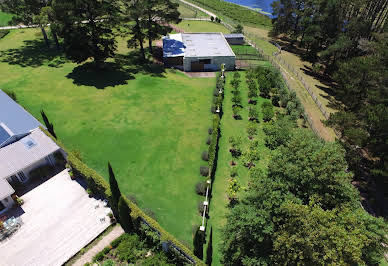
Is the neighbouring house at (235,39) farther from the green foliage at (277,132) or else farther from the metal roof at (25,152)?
the metal roof at (25,152)

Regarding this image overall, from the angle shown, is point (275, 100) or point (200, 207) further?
point (275, 100)

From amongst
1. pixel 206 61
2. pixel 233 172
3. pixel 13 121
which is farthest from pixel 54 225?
pixel 206 61

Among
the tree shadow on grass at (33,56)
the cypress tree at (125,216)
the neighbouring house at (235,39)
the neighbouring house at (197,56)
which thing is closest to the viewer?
the cypress tree at (125,216)

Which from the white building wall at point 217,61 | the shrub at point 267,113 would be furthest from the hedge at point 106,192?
the white building wall at point 217,61

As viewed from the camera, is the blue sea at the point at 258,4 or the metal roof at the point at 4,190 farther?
the blue sea at the point at 258,4

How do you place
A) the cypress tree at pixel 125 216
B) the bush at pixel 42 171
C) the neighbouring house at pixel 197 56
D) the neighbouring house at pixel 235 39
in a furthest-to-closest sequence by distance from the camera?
the neighbouring house at pixel 235 39
the neighbouring house at pixel 197 56
the bush at pixel 42 171
the cypress tree at pixel 125 216

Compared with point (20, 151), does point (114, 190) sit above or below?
above

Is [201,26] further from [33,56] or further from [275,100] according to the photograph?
[33,56]
